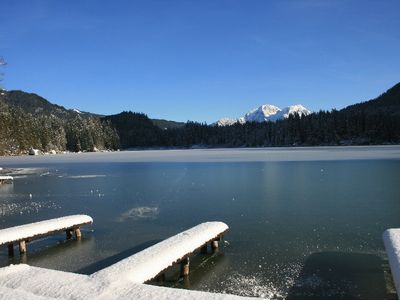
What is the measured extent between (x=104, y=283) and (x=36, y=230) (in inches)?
244

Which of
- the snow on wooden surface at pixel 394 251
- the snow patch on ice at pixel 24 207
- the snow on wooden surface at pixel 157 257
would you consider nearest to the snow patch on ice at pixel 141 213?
the snow patch on ice at pixel 24 207

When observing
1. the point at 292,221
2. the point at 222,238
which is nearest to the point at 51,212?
the point at 222,238

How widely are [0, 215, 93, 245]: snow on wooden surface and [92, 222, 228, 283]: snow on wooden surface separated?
452cm

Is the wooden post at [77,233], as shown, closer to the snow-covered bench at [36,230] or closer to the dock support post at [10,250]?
the snow-covered bench at [36,230]

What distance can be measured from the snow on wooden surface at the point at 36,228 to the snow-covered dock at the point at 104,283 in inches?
159

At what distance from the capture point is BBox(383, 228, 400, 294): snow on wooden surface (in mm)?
7883

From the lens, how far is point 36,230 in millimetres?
12797

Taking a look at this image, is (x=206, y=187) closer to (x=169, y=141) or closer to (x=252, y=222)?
(x=252, y=222)

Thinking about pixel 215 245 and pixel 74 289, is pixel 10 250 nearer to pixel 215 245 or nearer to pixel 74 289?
pixel 215 245

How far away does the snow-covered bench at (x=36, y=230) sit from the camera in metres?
12.1

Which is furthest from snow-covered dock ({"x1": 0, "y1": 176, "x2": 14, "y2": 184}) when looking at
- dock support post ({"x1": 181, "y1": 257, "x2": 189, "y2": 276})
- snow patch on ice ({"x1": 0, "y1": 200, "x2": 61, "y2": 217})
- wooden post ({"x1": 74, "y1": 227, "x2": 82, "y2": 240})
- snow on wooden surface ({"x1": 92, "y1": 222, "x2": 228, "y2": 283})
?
dock support post ({"x1": 181, "y1": 257, "x2": 189, "y2": 276})

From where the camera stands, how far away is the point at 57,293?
23.1 ft

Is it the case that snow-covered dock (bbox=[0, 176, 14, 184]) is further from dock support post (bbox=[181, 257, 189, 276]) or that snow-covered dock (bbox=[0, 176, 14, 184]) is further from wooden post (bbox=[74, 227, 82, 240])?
dock support post (bbox=[181, 257, 189, 276])

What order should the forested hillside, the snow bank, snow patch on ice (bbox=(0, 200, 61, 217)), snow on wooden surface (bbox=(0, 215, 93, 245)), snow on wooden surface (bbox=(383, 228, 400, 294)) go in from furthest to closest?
the forested hillside, snow patch on ice (bbox=(0, 200, 61, 217)), snow on wooden surface (bbox=(0, 215, 93, 245)), snow on wooden surface (bbox=(383, 228, 400, 294)), the snow bank
